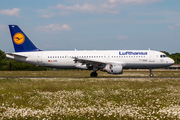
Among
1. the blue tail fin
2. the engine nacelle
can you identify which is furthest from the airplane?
the engine nacelle

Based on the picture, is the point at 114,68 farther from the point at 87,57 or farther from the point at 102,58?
the point at 87,57

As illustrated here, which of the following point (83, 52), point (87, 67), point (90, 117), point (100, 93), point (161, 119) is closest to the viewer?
point (161, 119)

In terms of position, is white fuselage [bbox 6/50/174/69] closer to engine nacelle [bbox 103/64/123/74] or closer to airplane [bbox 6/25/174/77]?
airplane [bbox 6/25/174/77]

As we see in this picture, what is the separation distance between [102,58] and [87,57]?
2207 millimetres

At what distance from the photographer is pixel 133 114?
745 centimetres

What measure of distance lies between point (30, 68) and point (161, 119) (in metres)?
74.4

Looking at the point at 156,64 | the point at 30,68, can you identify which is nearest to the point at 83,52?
the point at 156,64

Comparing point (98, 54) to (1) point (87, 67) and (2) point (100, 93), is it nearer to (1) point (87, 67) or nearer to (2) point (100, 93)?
(1) point (87, 67)

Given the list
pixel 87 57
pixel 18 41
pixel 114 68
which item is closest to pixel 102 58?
pixel 87 57

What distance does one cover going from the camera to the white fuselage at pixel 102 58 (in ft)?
109

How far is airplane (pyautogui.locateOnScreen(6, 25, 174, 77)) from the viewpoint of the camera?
33000 millimetres

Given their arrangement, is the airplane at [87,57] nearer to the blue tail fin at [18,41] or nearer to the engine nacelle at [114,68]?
the blue tail fin at [18,41]

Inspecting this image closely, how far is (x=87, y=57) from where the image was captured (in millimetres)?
33969

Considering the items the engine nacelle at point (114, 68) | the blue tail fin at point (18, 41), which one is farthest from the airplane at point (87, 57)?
the engine nacelle at point (114, 68)
